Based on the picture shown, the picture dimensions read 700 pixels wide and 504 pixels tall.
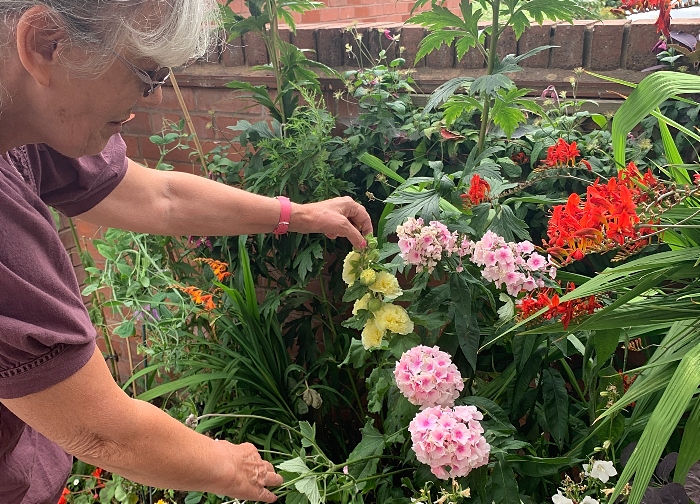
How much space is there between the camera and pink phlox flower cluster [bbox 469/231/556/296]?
114 cm

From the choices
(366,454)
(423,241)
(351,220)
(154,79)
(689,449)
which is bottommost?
(366,454)

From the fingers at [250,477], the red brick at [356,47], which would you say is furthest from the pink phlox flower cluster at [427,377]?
the red brick at [356,47]

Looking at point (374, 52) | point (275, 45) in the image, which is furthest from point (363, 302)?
point (374, 52)

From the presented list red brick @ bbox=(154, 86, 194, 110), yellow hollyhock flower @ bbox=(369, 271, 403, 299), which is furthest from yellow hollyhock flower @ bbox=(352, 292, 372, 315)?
red brick @ bbox=(154, 86, 194, 110)

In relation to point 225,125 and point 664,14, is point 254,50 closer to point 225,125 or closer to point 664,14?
point 225,125

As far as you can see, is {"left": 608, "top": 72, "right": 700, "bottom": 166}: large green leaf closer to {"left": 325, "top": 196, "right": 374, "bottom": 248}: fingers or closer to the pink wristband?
{"left": 325, "top": 196, "right": 374, "bottom": 248}: fingers

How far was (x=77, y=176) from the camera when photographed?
4.57 ft

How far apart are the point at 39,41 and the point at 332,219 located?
2.56 feet

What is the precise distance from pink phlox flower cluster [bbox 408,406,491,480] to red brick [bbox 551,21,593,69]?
1218 millimetres

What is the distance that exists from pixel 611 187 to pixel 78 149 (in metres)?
0.90

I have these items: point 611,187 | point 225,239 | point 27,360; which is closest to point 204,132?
point 225,239

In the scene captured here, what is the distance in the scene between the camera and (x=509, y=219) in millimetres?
1283

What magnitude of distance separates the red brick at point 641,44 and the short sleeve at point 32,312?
161 centimetres

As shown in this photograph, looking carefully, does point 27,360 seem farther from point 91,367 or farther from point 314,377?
point 314,377
